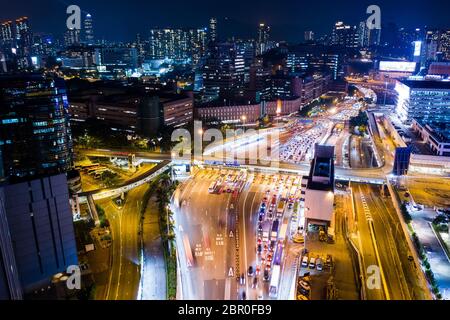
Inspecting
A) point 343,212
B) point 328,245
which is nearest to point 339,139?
point 343,212

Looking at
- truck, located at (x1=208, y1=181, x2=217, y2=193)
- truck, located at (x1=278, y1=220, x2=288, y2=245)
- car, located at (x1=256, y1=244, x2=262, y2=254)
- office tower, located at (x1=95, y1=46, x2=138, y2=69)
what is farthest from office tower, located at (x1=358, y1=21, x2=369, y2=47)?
car, located at (x1=256, y1=244, x2=262, y2=254)

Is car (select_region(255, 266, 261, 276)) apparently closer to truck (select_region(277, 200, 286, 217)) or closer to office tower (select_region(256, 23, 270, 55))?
truck (select_region(277, 200, 286, 217))

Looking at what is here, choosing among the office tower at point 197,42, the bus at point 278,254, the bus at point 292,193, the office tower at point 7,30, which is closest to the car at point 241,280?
the bus at point 278,254

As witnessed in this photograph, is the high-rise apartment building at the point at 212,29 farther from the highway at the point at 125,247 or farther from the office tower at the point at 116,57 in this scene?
the highway at the point at 125,247

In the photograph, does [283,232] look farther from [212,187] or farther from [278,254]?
[212,187]

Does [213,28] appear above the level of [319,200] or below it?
above

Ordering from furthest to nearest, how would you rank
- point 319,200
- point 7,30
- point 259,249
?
point 7,30 → point 319,200 → point 259,249

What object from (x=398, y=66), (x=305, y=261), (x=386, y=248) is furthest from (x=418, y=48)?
(x=305, y=261)
